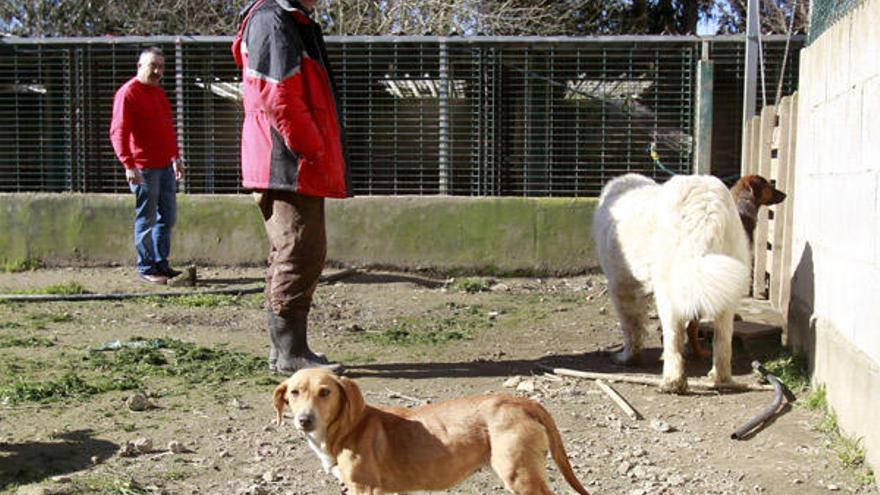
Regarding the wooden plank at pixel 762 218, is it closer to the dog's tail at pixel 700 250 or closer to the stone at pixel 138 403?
the dog's tail at pixel 700 250

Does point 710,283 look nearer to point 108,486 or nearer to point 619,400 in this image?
point 619,400

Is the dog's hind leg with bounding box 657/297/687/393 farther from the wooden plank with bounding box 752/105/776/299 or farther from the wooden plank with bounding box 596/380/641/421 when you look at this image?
the wooden plank with bounding box 752/105/776/299

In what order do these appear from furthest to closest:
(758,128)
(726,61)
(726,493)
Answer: (726,61)
(758,128)
(726,493)

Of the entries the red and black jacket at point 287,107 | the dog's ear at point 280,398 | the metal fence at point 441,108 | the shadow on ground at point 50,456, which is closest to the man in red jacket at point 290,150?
the red and black jacket at point 287,107

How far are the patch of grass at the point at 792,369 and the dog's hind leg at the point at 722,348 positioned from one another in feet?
1.19

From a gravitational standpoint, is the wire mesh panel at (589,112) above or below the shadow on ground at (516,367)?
above

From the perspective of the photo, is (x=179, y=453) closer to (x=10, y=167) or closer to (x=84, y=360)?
(x=84, y=360)

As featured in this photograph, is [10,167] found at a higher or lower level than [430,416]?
higher

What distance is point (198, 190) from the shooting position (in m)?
11.0

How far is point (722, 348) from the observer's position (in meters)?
5.54

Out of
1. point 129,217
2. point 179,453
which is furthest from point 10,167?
point 179,453

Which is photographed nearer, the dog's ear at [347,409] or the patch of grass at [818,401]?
the dog's ear at [347,409]

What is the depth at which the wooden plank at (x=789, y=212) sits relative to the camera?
6.70m

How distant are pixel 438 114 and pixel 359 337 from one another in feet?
13.6
